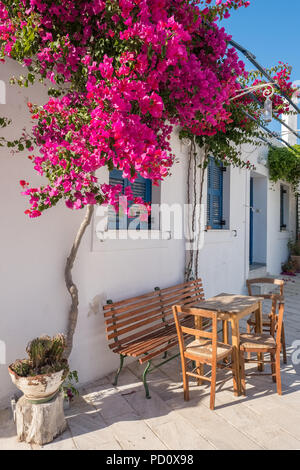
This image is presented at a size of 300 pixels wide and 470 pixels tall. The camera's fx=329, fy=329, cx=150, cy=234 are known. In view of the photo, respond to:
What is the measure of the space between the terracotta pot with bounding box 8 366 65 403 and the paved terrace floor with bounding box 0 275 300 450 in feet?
1.07

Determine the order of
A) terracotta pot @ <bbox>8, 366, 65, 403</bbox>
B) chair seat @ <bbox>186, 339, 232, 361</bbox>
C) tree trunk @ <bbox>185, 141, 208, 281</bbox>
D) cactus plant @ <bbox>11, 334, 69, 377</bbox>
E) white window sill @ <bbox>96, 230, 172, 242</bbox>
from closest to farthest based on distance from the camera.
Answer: terracotta pot @ <bbox>8, 366, 65, 403</bbox> < cactus plant @ <bbox>11, 334, 69, 377</bbox> < chair seat @ <bbox>186, 339, 232, 361</bbox> < white window sill @ <bbox>96, 230, 172, 242</bbox> < tree trunk @ <bbox>185, 141, 208, 281</bbox>

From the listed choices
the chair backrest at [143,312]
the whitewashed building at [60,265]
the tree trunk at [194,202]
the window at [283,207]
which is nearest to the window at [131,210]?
the whitewashed building at [60,265]

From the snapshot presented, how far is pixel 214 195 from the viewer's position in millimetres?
5965

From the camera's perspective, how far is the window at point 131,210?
3811 mm

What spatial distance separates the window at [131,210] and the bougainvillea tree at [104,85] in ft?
3.19

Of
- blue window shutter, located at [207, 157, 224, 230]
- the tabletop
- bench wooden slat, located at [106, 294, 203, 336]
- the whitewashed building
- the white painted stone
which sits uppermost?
blue window shutter, located at [207, 157, 224, 230]

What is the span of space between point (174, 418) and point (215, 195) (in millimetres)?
4110

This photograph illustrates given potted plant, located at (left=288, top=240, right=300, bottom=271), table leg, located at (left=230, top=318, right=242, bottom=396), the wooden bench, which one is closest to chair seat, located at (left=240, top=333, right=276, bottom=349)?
table leg, located at (left=230, top=318, right=242, bottom=396)

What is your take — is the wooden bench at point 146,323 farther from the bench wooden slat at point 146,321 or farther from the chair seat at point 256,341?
the chair seat at point 256,341

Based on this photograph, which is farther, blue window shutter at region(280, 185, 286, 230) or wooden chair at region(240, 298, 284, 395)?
blue window shutter at region(280, 185, 286, 230)

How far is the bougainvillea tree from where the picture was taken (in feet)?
6.81

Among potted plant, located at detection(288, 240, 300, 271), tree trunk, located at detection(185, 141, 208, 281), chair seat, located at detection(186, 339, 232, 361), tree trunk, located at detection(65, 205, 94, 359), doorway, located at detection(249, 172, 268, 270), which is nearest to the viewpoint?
chair seat, located at detection(186, 339, 232, 361)

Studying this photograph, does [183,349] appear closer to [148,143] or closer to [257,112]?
[148,143]

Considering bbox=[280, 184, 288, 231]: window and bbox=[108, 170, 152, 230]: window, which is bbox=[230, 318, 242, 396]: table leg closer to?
bbox=[108, 170, 152, 230]: window
